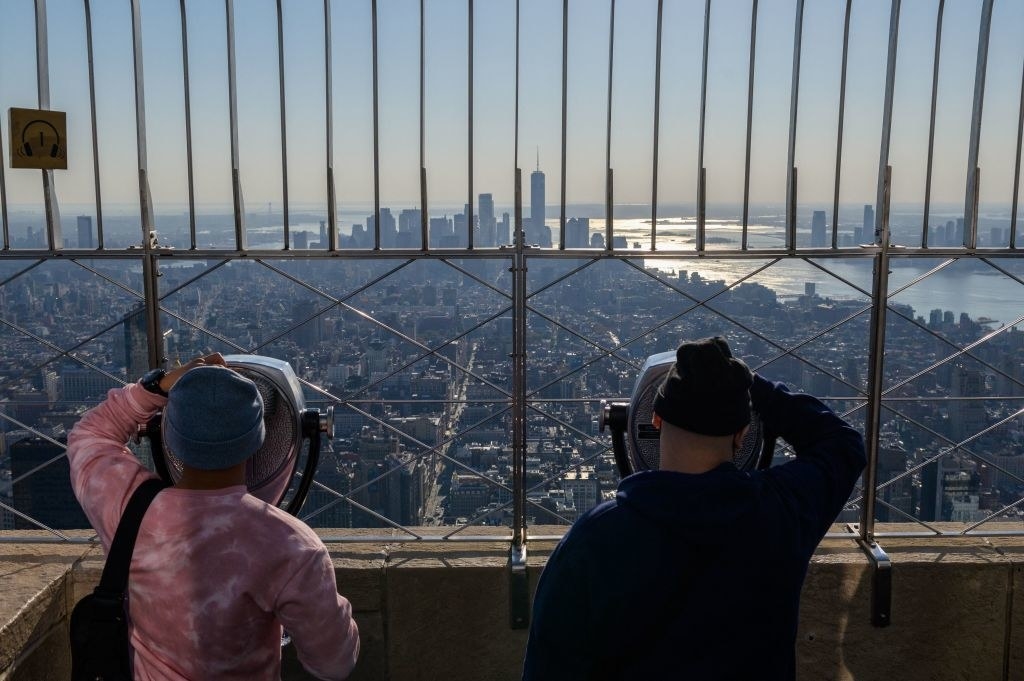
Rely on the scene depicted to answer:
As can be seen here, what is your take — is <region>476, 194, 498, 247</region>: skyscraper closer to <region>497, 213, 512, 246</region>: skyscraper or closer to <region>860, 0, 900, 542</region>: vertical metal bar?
<region>497, 213, 512, 246</region>: skyscraper

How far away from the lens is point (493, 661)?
4.13 m

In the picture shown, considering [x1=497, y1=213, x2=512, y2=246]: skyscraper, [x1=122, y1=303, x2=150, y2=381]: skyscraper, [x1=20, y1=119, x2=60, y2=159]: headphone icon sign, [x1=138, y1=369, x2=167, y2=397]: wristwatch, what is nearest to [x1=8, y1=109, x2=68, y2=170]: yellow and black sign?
[x1=20, y1=119, x2=60, y2=159]: headphone icon sign

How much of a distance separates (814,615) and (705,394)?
2.44 m

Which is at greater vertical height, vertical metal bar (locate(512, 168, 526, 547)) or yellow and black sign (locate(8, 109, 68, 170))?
yellow and black sign (locate(8, 109, 68, 170))

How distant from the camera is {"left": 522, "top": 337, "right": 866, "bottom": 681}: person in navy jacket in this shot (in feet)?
6.38

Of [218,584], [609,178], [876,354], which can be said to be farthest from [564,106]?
[218,584]

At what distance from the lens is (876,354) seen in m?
4.21

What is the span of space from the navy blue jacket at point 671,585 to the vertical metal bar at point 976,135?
265cm

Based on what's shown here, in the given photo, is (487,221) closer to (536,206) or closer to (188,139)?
(536,206)

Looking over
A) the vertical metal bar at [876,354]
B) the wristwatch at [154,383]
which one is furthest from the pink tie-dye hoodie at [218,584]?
the vertical metal bar at [876,354]

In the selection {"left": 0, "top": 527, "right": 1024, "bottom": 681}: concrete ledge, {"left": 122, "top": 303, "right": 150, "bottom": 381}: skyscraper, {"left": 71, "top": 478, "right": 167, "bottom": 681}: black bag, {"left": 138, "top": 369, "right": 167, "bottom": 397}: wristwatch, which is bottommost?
{"left": 0, "top": 527, "right": 1024, "bottom": 681}: concrete ledge

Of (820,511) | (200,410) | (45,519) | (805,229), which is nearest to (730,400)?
(820,511)

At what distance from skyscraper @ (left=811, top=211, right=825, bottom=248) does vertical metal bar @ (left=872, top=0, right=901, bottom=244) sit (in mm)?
212

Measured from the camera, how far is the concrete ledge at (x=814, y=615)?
4.09 metres
